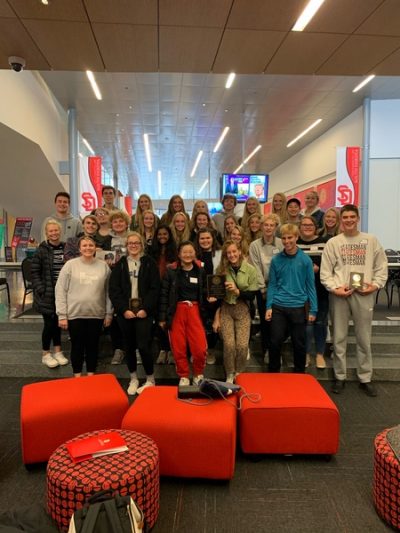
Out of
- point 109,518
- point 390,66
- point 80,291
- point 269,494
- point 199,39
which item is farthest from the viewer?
point 390,66

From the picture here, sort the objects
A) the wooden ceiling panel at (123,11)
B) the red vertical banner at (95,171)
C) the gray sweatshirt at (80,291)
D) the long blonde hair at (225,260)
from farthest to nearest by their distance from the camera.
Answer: the red vertical banner at (95,171)
the long blonde hair at (225,260)
the gray sweatshirt at (80,291)
the wooden ceiling panel at (123,11)

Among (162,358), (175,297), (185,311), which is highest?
(175,297)

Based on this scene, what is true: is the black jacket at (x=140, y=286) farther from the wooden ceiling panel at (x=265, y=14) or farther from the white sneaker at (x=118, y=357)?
the wooden ceiling panel at (x=265, y=14)

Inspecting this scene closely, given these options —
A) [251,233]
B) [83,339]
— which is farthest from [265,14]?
[83,339]

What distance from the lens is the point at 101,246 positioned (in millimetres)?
4375

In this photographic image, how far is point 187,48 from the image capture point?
13.7 feet

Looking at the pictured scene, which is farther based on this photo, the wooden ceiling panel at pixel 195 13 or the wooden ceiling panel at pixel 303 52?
the wooden ceiling panel at pixel 303 52

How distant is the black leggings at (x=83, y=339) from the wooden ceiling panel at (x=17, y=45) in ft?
9.60

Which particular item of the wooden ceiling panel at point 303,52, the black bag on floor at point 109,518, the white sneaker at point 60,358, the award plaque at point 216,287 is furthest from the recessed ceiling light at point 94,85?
the black bag on floor at point 109,518

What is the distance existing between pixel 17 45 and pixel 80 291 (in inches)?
108

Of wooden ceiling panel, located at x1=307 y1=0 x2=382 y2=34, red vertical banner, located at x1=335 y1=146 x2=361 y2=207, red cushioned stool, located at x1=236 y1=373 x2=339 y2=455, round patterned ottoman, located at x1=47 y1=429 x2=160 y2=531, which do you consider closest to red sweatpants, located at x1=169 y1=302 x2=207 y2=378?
red cushioned stool, located at x1=236 y1=373 x2=339 y2=455

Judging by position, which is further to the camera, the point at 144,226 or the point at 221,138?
the point at 221,138

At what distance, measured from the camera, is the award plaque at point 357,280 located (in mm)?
3688

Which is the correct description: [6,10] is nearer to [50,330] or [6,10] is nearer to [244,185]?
[50,330]
